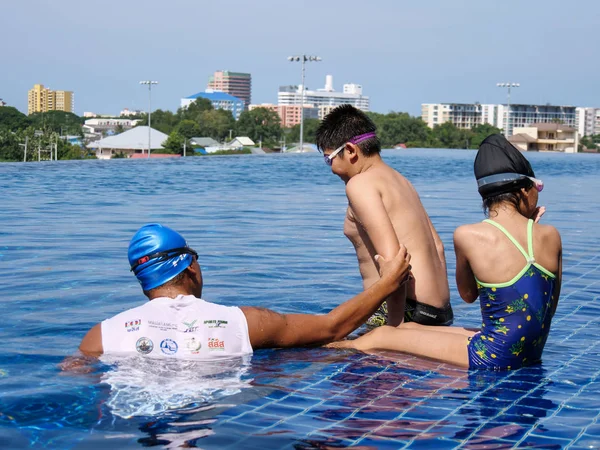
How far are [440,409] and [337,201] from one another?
13058 millimetres

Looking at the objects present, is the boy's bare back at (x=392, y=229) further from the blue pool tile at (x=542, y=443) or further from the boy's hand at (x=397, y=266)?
the blue pool tile at (x=542, y=443)

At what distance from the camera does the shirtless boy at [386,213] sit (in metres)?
Answer: 4.66

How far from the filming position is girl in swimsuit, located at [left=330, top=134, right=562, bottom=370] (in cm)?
417

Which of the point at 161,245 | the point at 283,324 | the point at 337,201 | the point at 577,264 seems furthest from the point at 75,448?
the point at 337,201

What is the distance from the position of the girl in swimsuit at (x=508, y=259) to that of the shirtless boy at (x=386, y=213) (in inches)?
17.7

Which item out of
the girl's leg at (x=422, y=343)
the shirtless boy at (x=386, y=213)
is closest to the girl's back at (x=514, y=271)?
the girl's leg at (x=422, y=343)

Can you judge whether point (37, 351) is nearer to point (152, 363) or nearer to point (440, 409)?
point (152, 363)

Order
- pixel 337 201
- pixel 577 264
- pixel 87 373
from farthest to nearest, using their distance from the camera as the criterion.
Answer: pixel 337 201 < pixel 577 264 < pixel 87 373

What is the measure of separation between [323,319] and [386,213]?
2.30 feet

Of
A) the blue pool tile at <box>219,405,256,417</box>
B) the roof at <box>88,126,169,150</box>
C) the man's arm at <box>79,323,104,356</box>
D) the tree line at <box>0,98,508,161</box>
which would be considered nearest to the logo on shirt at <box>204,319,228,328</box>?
the blue pool tile at <box>219,405,256,417</box>

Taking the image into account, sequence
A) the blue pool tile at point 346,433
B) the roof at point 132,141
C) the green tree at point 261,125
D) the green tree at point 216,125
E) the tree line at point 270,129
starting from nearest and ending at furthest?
1. the blue pool tile at point 346,433
2. the roof at point 132,141
3. the tree line at point 270,129
4. the green tree at point 261,125
5. the green tree at point 216,125

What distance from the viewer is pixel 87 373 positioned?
4.33 meters

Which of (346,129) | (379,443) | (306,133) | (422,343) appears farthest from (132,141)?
(379,443)

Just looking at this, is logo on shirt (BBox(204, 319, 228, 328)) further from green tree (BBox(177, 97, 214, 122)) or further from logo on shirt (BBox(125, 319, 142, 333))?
green tree (BBox(177, 97, 214, 122))
